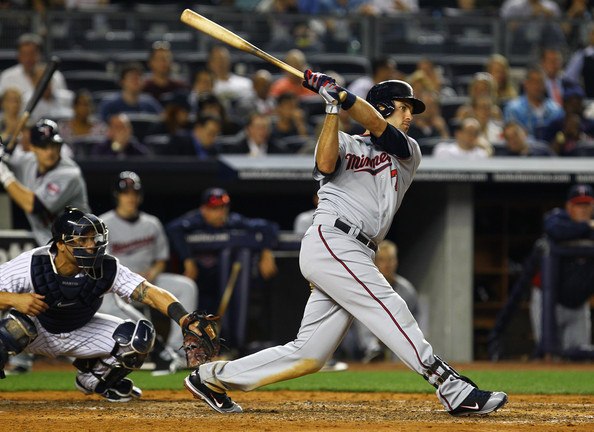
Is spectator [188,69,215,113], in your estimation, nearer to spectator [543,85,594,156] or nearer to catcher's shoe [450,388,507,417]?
spectator [543,85,594,156]

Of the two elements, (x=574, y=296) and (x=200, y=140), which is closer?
(x=574, y=296)

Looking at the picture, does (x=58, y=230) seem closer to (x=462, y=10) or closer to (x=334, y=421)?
(x=334, y=421)

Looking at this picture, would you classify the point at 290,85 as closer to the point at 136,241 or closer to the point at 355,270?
the point at 136,241

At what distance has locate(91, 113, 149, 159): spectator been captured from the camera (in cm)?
878

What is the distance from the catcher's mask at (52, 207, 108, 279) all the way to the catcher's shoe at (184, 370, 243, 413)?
0.75 meters

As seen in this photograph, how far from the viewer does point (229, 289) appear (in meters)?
8.34

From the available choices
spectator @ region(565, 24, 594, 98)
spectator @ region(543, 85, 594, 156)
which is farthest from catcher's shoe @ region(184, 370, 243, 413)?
spectator @ region(565, 24, 594, 98)

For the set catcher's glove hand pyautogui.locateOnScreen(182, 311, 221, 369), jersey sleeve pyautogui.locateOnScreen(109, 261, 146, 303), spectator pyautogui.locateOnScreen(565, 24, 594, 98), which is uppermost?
spectator pyautogui.locateOnScreen(565, 24, 594, 98)

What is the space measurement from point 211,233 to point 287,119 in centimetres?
202

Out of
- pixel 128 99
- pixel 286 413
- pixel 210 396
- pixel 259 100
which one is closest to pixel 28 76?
pixel 128 99

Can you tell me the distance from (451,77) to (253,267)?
15.3 ft

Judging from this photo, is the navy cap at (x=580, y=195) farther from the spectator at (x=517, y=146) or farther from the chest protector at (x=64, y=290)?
the chest protector at (x=64, y=290)

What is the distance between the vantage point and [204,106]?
9.61 meters

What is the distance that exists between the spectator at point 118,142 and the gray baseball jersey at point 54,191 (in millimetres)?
1553
